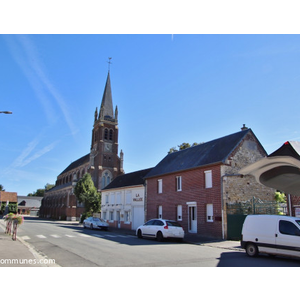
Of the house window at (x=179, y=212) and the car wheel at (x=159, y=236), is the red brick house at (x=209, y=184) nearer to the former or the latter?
the house window at (x=179, y=212)

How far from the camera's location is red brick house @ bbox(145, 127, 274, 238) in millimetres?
18938

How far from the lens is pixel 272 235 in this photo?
1020cm

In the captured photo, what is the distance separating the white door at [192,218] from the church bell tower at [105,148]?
126ft

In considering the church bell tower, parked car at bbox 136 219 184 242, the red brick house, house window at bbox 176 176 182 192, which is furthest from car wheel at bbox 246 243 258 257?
the church bell tower

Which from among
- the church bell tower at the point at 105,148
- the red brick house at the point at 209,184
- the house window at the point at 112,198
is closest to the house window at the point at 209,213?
the red brick house at the point at 209,184

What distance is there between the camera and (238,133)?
71.7ft

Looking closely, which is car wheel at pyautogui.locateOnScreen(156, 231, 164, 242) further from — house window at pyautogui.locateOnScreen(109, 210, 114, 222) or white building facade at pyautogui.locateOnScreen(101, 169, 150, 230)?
house window at pyautogui.locateOnScreen(109, 210, 114, 222)

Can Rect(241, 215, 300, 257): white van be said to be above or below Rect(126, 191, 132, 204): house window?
below

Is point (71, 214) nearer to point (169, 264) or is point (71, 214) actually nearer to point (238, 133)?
point (238, 133)

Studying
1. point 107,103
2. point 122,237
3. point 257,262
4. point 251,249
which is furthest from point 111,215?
point 107,103

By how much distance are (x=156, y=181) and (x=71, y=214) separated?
36739 mm

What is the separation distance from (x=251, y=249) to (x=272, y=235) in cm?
109

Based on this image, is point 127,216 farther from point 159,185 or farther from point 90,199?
point 90,199
